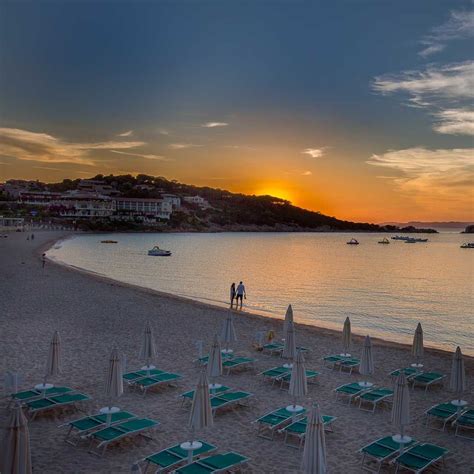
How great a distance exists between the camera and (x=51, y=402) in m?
8.51

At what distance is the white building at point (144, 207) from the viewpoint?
17912 cm

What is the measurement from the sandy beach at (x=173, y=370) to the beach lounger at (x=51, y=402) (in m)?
0.22

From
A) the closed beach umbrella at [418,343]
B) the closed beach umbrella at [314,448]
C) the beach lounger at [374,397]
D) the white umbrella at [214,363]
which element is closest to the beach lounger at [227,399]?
the white umbrella at [214,363]

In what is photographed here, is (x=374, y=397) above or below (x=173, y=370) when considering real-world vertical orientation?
above

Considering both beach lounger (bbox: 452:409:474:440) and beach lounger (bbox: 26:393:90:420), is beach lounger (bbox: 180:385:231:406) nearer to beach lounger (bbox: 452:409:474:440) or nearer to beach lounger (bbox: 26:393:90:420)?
beach lounger (bbox: 26:393:90:420)

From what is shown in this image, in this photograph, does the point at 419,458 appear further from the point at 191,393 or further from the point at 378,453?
the point at 191,393

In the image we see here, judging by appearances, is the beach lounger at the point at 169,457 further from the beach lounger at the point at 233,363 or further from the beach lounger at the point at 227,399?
the beach lounger at the point at 233,363

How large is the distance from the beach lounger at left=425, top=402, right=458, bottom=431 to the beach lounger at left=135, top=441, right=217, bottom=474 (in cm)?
451

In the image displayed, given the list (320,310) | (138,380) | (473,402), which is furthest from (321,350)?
(320,310)

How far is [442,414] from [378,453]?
250 cm

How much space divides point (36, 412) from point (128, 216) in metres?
172

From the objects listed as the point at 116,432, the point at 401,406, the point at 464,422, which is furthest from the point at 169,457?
the point at 464,422

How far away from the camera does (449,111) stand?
3472 centimetres

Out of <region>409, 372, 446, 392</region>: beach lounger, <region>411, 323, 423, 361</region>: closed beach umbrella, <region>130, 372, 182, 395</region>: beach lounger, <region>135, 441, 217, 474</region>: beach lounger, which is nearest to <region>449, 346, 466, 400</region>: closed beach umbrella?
<region>409, 372, 446, 392</region>: beach lounger
